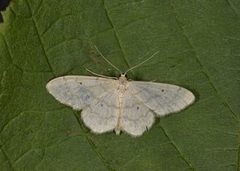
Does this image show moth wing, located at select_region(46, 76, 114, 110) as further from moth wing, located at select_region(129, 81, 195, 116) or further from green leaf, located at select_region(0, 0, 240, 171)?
moth wing, located at select_region(129, 81, 195, 116)

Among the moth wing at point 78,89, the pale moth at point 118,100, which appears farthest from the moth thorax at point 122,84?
the moth wing at point 78,89

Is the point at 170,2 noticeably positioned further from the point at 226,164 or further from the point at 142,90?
the point at 226,164

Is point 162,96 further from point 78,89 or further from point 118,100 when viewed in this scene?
point 78,89

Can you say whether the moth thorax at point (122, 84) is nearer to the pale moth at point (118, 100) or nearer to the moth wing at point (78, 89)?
the pale moth at point (118, 100)

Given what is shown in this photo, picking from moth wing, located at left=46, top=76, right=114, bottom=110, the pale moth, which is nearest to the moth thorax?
the pale moth

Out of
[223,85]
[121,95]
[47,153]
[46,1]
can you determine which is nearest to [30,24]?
[46,1]

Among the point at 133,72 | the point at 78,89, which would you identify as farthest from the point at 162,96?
the point at 78,89
